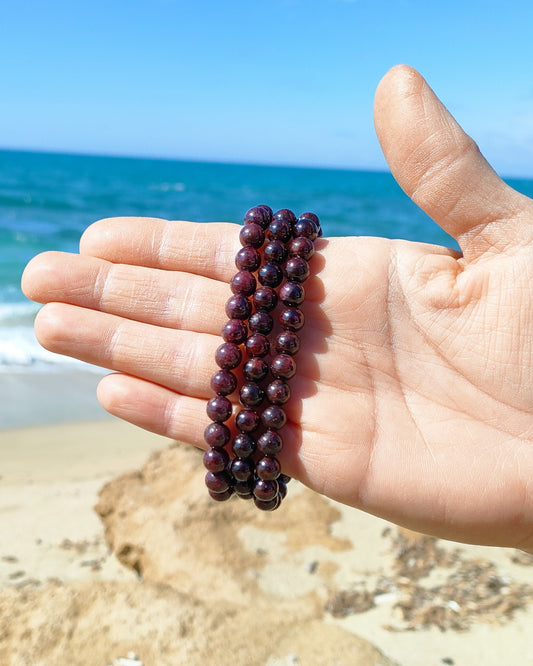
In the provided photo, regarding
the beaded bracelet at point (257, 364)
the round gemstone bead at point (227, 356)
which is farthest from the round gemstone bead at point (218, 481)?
the round gemstone bead at point (227, 356)

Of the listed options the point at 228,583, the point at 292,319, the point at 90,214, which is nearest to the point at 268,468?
the point at 292,319

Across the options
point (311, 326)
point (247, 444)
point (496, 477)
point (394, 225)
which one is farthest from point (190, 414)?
point (394, 225)

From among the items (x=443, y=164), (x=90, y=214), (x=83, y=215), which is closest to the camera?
(x=443, y=164)

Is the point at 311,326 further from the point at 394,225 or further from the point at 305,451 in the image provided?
the point at 394,225

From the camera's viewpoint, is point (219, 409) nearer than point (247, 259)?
Yes

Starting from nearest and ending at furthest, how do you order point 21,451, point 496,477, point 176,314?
point 496,477
point 176,314
point 21,451

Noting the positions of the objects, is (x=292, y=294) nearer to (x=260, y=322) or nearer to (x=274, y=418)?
(x=260, y=322)
